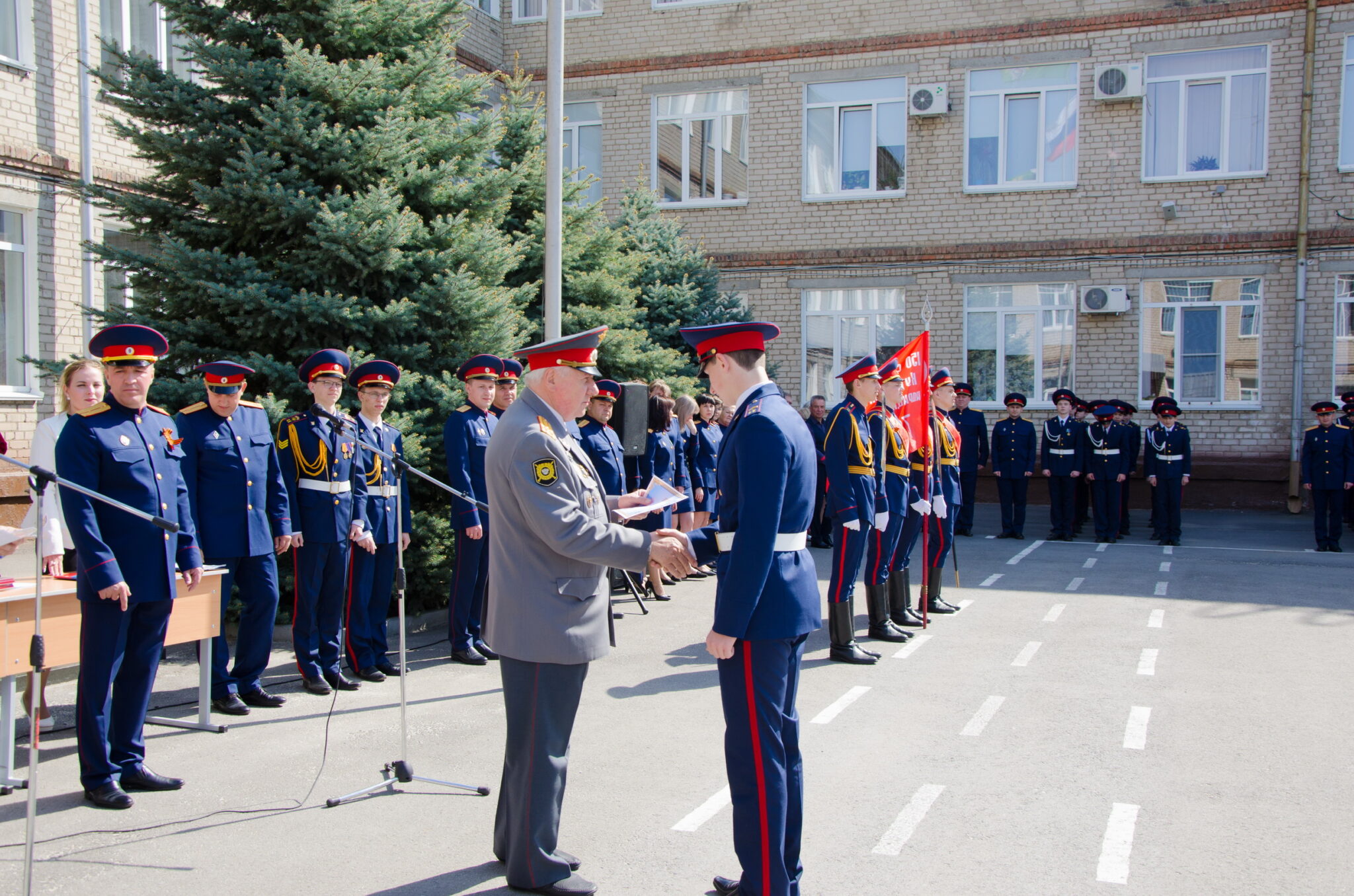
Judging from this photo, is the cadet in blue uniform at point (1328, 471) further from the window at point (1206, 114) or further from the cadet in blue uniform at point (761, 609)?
the cadet in blue uniform at point (761, 609)

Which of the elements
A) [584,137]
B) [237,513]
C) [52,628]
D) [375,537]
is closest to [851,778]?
[375,537]

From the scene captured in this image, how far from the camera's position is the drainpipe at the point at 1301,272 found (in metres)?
17.8

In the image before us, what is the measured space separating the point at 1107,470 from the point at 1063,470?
60 cm

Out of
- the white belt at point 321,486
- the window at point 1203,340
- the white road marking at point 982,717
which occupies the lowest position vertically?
the white road marking at point 982,717

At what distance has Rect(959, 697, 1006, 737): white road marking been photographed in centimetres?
617

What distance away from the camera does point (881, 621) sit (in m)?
8.67

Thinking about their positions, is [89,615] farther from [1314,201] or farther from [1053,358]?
[1314,201]

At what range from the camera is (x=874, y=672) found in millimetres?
7605

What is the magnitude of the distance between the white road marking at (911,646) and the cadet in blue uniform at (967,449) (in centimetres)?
768

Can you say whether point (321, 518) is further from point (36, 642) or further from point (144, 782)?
A: point (36, 642)

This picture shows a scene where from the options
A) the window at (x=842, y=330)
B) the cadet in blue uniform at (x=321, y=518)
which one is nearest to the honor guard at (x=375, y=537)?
the cadet in blue uniform at (x=321, y=518)

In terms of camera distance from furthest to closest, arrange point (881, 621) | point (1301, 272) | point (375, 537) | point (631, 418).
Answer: point (1301, 272) < point (631, 418) < point (881, 621) < point (375, 537)

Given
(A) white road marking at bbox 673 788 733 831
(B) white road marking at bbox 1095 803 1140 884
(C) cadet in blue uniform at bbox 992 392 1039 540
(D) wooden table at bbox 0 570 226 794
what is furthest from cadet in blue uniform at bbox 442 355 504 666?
(C) cadet in blue uniform at bbox 992 392 1039 540

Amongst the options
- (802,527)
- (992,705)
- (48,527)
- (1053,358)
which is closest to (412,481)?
(48,527)
